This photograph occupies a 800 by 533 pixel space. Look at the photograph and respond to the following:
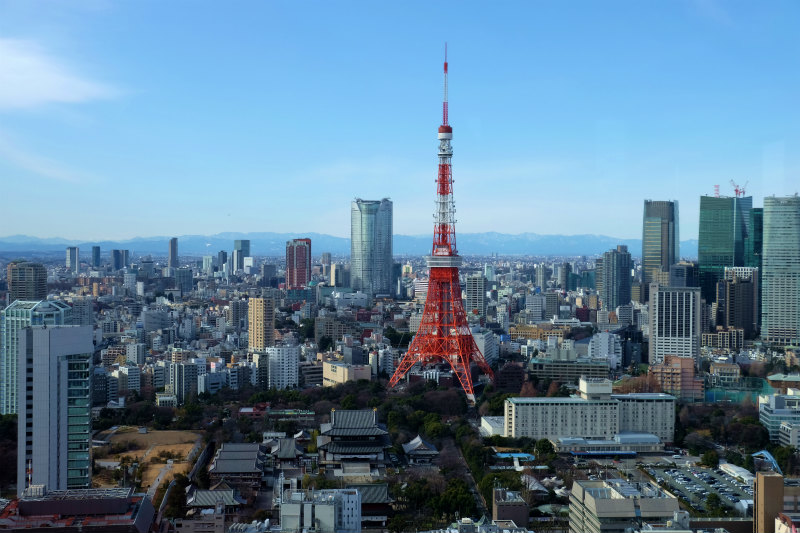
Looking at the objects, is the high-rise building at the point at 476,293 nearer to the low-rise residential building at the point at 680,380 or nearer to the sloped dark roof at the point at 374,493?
the low-rise residential building at the point at 680,380

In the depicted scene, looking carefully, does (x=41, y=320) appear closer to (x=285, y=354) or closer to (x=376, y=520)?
(x=376, y=520)

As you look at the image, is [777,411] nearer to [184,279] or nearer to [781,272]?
[781,272]

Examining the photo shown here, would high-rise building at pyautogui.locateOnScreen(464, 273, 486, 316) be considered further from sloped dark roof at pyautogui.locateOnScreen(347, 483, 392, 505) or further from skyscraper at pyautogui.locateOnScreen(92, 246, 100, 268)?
sloped dark roof at pyautogui.locateOnScreen(347, 483, 392, 505)

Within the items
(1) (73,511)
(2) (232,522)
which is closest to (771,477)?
(2) (232,522)

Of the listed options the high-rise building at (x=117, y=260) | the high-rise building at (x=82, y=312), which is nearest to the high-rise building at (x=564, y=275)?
the high-rise building at (x=117, y=260)

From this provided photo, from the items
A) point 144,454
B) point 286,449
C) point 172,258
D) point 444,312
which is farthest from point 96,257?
point 286,449

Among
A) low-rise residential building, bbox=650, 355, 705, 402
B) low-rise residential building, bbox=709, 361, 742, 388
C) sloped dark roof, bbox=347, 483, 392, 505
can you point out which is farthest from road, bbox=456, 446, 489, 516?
low-rise residential building, bbox=709, 361, 742, 388
